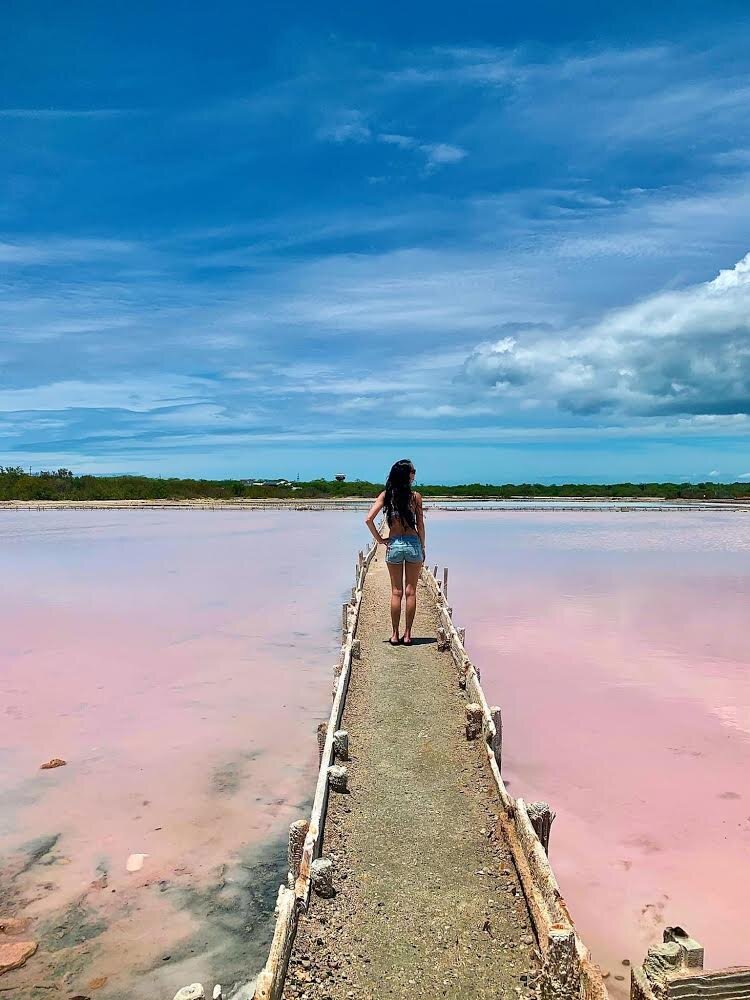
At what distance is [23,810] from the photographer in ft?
21.7

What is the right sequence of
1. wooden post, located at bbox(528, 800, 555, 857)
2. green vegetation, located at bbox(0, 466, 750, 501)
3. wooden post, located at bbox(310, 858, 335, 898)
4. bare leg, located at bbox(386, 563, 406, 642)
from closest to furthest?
1. wooden post, located at bbox(310, 858, 335, 898)
2. wooden post, located at bbox(528, 800, 555, 857)
3. bare leg, located at bbox(386, 563, 406, 642)
4. green vegetation, located at bbox(0, 466, 750, 501)

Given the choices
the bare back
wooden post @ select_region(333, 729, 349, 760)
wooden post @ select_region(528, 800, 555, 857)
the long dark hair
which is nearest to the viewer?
wooden post @ select_region(528, 800, 555, 857)

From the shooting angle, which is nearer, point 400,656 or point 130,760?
point 130,760

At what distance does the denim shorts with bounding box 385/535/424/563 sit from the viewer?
7529 mm

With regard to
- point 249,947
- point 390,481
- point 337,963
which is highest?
point 390,481

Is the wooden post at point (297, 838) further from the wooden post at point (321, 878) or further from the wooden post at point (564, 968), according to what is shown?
the wooden post at point (564, 968)

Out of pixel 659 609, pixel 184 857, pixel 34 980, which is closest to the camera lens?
pixel 34 980

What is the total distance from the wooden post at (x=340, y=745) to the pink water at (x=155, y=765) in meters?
1.08

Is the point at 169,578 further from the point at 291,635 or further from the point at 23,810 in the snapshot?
the point at 23,810

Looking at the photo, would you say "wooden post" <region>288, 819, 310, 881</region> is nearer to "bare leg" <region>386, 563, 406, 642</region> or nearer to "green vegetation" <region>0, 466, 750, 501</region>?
"bare leg" <region>386, 563, 406, 642</region>

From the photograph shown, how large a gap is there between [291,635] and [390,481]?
→ 705cm

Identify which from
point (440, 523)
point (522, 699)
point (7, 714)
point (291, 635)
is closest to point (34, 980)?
point (7, 714)

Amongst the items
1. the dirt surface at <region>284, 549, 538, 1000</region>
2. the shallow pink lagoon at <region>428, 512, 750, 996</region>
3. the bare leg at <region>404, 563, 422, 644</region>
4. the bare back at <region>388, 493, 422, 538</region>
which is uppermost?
the bare back at <region>388, 493, 422, 538</region>

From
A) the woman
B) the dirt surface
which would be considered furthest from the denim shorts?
the dirt surface
